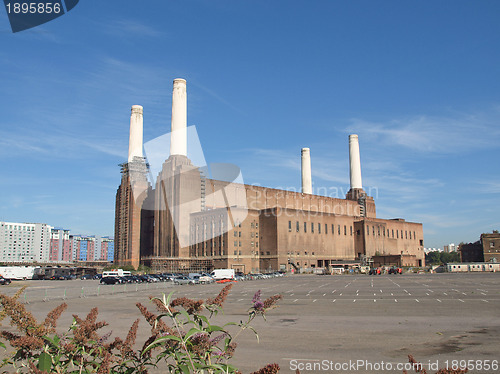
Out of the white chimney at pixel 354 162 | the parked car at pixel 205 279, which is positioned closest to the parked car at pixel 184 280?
the parked car at pixel 205 279

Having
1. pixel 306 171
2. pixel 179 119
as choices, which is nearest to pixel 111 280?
pixel 179 119

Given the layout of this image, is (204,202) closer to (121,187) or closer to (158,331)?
(121,187)

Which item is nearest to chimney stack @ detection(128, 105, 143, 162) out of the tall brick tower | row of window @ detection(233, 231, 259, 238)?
the tall brick tower

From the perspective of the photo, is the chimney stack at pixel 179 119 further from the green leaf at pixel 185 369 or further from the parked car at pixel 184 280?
the green leaf at pixel 185 369

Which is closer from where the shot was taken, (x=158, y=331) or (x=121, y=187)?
(x=158, y=331)

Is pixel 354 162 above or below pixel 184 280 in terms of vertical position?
above

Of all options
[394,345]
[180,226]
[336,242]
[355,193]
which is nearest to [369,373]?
[394,345]

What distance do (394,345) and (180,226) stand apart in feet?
356

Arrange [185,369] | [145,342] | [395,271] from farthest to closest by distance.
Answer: [395,271]
[145,342]
[185,369]

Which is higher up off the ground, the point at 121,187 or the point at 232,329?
the point at 121,187

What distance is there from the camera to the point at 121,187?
13375 cm

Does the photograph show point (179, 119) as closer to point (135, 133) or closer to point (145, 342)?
point (135, 133)

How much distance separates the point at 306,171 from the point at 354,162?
17.5m

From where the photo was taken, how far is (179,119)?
126 metres
